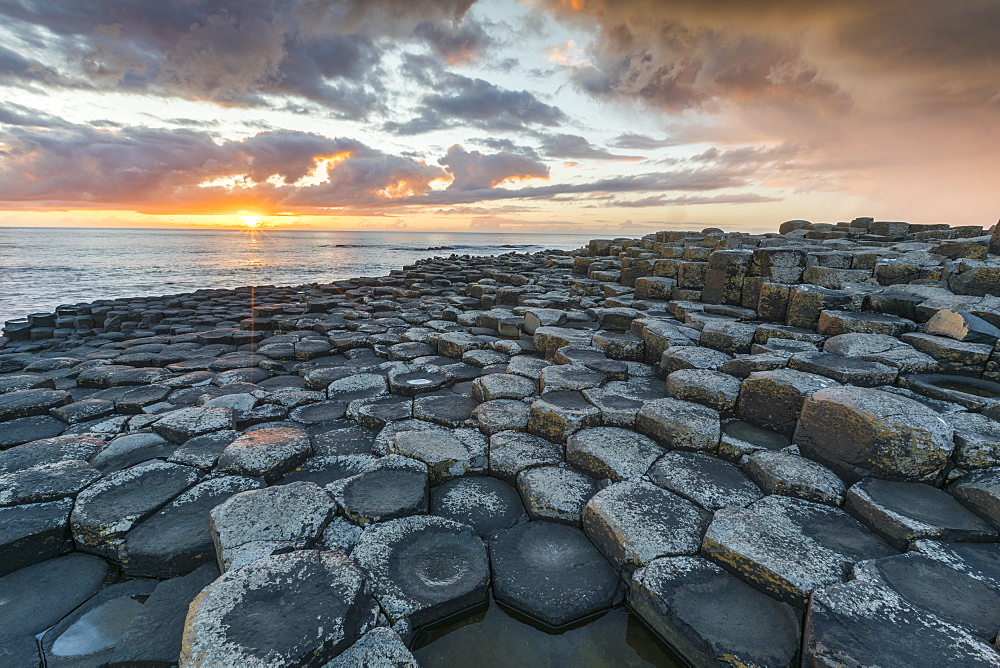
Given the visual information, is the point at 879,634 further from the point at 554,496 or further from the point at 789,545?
the point at 554,496

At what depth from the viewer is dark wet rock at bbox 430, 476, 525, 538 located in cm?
245

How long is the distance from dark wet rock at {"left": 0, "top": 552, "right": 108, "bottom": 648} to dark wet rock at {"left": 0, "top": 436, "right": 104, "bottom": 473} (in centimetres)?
102

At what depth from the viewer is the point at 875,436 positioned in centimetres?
229

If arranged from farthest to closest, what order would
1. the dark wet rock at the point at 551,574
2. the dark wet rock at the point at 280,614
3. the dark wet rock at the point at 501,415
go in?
1. the dark wet rock at the point at 501,415
2. the dark wet rock at the point at 551,574
3. the dark wet rock at the point at 280,614

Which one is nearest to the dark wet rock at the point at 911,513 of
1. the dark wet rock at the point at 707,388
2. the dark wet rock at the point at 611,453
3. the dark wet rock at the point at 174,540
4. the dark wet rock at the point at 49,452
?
the dark wet rock at the point at 707,388

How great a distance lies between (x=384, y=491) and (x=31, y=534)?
1836 mm

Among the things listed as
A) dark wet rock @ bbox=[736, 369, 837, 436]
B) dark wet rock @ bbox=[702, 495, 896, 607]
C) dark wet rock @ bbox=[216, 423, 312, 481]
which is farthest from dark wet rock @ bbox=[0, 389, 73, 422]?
dark wet rock @ bbox=[736, 369, 837, 436]

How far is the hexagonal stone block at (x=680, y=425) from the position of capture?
2805 millimetres

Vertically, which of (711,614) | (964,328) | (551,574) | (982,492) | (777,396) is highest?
(964,328)

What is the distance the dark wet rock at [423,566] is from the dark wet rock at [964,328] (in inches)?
167

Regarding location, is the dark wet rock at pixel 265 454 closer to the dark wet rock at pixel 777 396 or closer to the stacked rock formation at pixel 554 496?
the stacked rock formation at pixel 554 496

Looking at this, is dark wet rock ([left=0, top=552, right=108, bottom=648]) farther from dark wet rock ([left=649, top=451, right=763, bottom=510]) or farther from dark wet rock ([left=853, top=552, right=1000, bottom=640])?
dark wet rock ([left=853, top=552, right=1000, bottom=640])

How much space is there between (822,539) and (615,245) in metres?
12.7

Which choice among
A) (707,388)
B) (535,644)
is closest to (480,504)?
(535,644)
